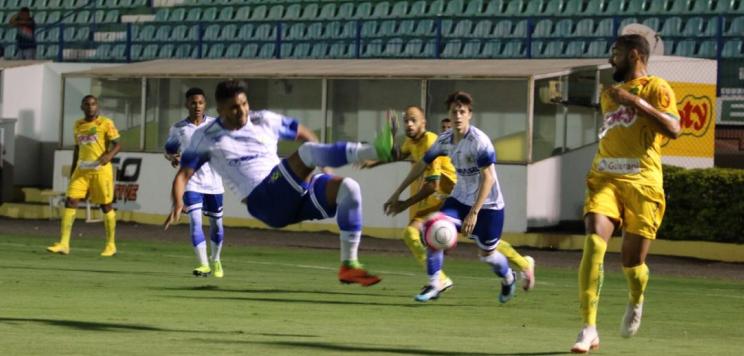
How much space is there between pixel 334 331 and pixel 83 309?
8.62ft

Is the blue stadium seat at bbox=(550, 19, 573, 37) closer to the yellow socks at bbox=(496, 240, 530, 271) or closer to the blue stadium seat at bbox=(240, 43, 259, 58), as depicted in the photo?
the blue stadium seat at bbox=(240, 43, 259, 58)

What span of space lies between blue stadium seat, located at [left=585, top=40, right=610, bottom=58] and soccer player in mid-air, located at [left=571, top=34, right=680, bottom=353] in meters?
20.4

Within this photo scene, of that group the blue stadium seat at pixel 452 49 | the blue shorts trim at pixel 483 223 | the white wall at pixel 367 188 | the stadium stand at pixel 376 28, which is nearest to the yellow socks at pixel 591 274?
the blue shorts trim at pixel 483 223

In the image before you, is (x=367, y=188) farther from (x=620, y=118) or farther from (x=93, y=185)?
(x=620, y=118)

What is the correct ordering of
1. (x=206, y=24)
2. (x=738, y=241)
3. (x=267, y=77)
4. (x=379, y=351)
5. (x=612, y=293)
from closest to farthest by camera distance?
(x=379, y=351) → (x=612, y=293) → (x=738, y=241) → (x=267, y=77) → (x=206, y=24)

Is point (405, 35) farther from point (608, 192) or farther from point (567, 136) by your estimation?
point (608, 192)

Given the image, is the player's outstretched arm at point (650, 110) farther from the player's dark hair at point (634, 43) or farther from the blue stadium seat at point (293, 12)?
the blue stadium seat at point (293, 12)

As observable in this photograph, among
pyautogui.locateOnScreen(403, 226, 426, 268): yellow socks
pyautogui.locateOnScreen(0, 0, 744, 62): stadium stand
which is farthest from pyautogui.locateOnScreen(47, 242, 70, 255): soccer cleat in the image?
pyautogui.locateOnScreen(0, 0, 744, 62): stadium stand

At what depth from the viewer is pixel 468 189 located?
48.0ft

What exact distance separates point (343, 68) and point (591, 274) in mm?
21037

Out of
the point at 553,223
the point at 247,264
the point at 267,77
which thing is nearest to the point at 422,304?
the point at 247,264

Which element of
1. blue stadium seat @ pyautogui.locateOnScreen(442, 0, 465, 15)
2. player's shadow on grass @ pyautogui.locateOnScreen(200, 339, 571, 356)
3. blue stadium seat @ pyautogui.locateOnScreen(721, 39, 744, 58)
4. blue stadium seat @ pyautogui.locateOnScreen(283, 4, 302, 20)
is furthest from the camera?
blue stadium seat @ pyautogui.locateOnScreen(283, 4, 302, 20)

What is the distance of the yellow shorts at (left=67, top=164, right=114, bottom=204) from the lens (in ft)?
71.3

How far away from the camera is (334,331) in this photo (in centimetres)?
1165
